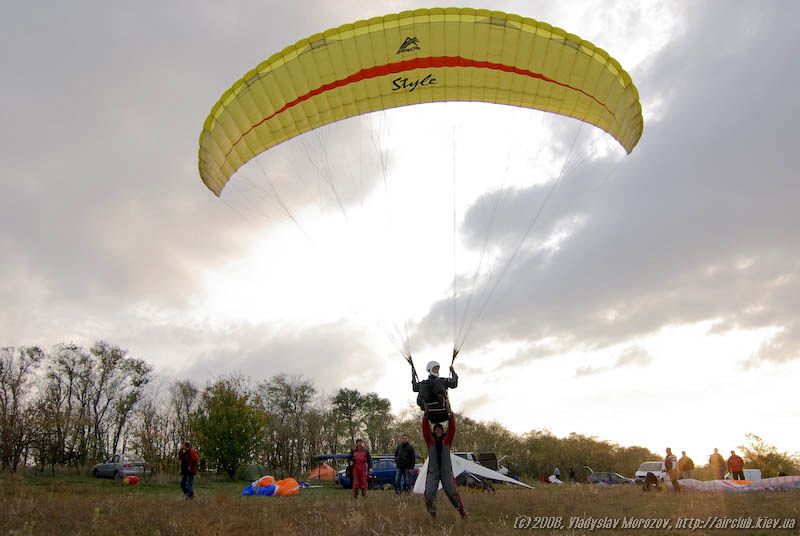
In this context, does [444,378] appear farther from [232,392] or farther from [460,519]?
[232,392]

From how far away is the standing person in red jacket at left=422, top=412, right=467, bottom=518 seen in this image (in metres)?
6.92

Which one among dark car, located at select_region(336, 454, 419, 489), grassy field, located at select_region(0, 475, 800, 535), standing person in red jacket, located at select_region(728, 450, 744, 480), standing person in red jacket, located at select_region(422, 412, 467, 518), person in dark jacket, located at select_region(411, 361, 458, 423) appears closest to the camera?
grassy field, located at select_region(0, 475, 800, 535)

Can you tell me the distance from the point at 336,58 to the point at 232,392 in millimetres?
24558

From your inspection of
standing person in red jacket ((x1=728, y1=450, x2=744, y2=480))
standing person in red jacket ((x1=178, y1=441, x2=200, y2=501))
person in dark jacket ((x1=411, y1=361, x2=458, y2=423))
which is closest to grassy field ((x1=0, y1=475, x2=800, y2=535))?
person in dark jacket ((x1=411, y1=361, x2=458, y2=423))

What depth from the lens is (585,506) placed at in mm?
7859

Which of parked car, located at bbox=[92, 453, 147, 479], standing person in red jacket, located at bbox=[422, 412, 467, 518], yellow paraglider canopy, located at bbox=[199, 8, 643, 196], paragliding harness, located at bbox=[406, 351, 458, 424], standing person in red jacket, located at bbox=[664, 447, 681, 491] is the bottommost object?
parked car, located at bbox=[92, 453, 147, 479]

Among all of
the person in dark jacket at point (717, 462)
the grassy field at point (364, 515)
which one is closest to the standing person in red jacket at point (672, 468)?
the grassy field at point (364, 515)

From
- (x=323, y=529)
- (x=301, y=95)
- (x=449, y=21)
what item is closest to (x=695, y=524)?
(x=323, y=529)

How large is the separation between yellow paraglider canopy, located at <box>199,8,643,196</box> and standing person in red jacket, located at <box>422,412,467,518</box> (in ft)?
18.8

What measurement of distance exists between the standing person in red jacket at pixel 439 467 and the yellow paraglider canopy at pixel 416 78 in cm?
574

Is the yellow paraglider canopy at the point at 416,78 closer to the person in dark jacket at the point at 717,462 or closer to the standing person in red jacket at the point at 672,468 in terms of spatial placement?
the standing person in red jacket at the point at 672,468

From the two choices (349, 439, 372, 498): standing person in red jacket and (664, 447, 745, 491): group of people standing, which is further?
(664, 447, 745, 491): group of people standing

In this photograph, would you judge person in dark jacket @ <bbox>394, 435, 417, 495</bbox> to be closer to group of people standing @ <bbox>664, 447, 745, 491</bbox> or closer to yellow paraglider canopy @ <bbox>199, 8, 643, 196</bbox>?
group of people standing @ <bbox>664, 447, 745, 491</bbox>

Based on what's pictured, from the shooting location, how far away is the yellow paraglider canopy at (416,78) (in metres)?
9.14
